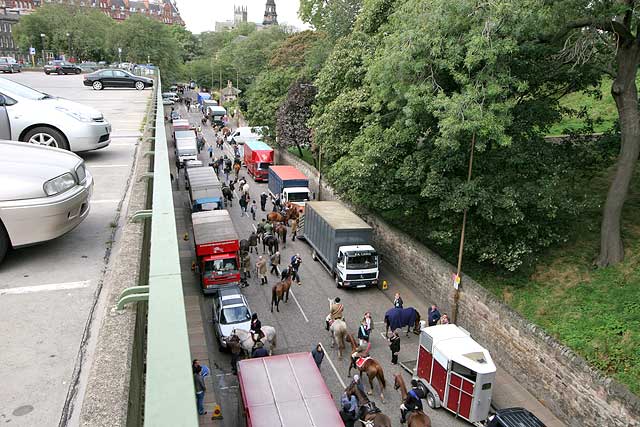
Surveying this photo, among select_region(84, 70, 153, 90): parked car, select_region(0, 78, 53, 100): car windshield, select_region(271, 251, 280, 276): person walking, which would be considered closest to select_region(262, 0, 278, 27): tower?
select_region(84, 70, 153, 90): parked car

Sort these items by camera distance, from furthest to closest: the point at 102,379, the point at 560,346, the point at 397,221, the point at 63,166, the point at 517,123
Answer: the point at 397,221, the point at 517,123, the point at 560,346, the point at 63,166, the point at 102,379

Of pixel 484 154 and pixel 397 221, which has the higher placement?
pixel 484 154

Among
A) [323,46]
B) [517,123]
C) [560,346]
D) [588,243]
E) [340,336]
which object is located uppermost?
[323,46]

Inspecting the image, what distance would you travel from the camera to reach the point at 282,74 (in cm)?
4775

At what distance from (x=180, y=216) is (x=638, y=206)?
2337 centimetres

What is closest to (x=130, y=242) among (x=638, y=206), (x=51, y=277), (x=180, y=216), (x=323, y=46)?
(x=51, y=277)

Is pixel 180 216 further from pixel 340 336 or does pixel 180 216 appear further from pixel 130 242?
pixel 130 242

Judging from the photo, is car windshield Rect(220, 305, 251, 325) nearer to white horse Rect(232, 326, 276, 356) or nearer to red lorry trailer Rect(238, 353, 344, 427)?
white horse Rect(232, 326, 276, 356)

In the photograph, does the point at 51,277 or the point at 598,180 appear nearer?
the point at 51,277

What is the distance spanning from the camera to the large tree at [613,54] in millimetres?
14828

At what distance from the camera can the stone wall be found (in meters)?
12.3

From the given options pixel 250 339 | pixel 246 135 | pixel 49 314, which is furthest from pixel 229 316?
pixel 246 135

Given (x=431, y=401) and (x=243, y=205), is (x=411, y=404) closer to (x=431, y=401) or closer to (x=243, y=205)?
(x=431, y=401)

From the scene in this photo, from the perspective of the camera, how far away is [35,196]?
202 inches
